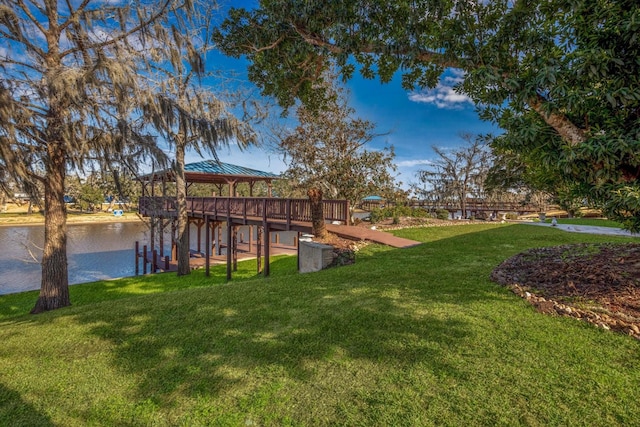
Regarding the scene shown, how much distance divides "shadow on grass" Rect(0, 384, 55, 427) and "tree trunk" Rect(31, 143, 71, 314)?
5.26 metres

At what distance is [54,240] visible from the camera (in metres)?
7.27

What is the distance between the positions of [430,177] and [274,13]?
2885cm

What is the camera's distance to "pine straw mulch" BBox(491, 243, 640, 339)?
11.8 feet

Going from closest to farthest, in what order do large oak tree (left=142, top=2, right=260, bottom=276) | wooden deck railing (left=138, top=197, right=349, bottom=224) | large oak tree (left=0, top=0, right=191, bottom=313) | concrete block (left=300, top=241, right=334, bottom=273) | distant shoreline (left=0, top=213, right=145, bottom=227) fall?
large oak tree (left=0, top=0, right=191, bottom=313), large oak tree (left=142, top=2, right=260, bottom=276), concrete block (left=300, top=241, right=334, bottom=273), wooden deck railing (left=138, top=197, right=349, bottom=224), distant shoreline (left=0, top=213, right=145, bottom=227)

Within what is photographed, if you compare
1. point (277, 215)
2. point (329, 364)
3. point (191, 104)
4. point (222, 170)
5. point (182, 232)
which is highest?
point (191, 104)

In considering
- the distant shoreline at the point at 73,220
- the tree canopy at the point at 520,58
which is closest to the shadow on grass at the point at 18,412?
the tree canopy at the point at 520,58

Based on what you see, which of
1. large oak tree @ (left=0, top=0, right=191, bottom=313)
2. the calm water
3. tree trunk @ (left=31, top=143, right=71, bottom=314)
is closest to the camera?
large oak tree @ (left=0, top=0, right=191, bottom=313)

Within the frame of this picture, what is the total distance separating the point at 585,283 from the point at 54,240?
10299 millimetres

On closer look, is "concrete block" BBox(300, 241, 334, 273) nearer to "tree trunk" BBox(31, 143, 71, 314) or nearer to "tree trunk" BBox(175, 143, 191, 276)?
"tree trunk" BBox(31, 143, 71, 314)

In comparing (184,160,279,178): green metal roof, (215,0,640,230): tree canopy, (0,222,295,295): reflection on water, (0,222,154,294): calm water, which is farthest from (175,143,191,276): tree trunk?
(215,0,640,230): tree canopy

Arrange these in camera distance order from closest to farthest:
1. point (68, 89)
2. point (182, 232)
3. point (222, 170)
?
point (68, 89), point (182, 232), point (222, 170)

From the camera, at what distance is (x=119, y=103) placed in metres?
6.03

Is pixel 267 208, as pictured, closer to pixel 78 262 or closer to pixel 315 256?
pixel 315 256

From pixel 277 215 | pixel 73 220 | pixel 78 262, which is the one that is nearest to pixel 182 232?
pixel 277 215
